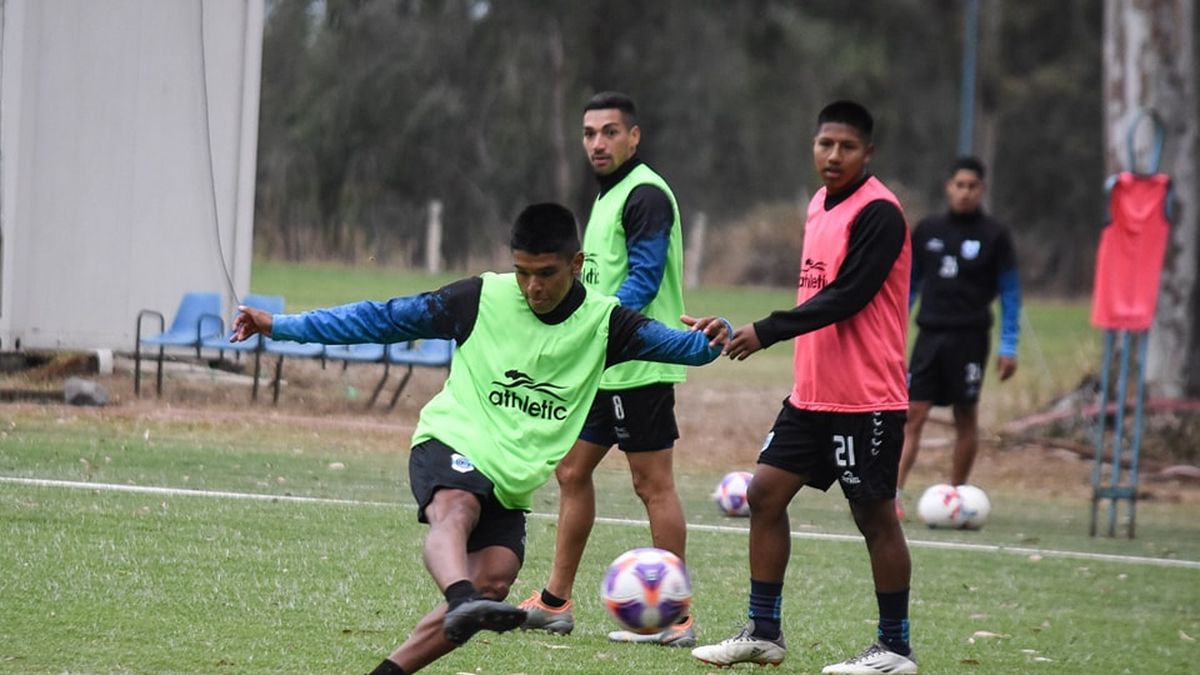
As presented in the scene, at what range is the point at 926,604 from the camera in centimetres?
922

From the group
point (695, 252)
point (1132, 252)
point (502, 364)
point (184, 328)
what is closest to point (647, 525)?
point (1132, 252)

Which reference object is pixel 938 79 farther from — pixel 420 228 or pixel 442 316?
pixel 442 316

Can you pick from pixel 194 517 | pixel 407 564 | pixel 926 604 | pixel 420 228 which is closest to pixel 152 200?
pixel 194 517

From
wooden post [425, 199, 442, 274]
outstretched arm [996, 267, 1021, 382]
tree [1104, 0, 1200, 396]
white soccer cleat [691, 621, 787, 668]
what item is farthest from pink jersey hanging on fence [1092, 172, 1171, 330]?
wooden post [425, 199, 442, 274]

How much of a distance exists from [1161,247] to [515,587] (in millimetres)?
5875

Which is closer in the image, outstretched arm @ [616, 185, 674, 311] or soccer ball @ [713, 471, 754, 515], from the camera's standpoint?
outstretched arm @ [616, 185, 674, 311]

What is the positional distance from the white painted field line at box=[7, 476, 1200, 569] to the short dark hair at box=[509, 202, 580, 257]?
522cm

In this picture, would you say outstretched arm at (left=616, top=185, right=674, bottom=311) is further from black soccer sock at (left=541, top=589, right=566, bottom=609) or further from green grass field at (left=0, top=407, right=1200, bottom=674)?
green grass field at (left=0, top=407, right=1200, bottom=674)

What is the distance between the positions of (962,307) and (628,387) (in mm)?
5654

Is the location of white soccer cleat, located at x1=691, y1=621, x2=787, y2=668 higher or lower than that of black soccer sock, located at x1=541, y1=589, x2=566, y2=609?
lower

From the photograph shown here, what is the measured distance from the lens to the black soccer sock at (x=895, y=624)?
285 inches

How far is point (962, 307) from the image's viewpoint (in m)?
12.9

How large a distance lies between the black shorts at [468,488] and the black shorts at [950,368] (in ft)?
23.6

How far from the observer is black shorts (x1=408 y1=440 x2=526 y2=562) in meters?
5.91
